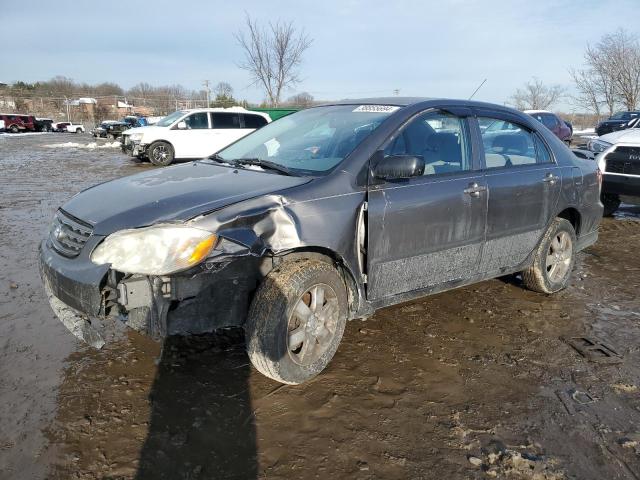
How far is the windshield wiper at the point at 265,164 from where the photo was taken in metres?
3.15

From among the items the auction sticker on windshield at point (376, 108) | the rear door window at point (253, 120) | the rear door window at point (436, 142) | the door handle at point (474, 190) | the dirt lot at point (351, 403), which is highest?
the rear door window at point (253, 120)

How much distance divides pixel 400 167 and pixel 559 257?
7.72 ft

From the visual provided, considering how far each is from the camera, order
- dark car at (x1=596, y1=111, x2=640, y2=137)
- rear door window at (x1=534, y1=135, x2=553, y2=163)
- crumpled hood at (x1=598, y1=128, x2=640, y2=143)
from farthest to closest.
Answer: dark car at (x1=596, y1=111, x2=640, y2=137), crumpled hood at (x1=598, y1=128, x2=640, y2=143), rear door window at (x1=534, y1=135, x2=553, y2=163)

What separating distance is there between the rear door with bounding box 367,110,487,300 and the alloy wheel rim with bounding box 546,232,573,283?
3.69 feet

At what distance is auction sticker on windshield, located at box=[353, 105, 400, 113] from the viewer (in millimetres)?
3455

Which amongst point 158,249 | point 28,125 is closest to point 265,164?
point 158,249

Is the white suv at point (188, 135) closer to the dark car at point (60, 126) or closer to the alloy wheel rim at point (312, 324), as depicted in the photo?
the alloy wheel rim at point (312, 324)

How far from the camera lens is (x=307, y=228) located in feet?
9.04

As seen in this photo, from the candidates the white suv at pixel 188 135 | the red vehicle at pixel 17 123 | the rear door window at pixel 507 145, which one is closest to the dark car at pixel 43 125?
the red vehicle at pixel 17 123

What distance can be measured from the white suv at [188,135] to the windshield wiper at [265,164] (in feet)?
36.9

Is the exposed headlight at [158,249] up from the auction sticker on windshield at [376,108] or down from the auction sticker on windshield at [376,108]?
down

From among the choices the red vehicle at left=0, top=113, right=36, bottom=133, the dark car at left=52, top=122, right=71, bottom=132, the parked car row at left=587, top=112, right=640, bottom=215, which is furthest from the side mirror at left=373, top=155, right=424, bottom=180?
the dark car at left=52, top=122, right=71, bottom=132

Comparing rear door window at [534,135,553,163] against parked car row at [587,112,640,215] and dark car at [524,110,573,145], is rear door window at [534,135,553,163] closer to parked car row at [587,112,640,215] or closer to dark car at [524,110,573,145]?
parked car row at [587,112,640,215]

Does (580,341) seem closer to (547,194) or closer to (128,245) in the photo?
(547,194)
